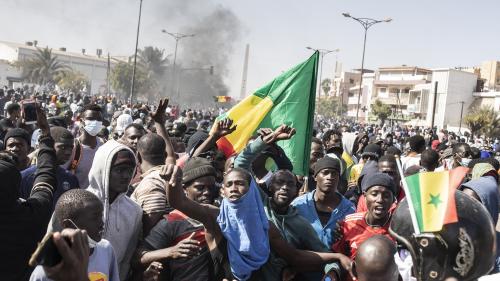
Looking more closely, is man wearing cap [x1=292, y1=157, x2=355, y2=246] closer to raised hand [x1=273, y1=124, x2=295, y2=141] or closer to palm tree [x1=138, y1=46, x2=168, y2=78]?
raised hand [x1=273, y1=124, x2=295, y2=141]

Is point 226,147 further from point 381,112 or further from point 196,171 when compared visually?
point 381,112

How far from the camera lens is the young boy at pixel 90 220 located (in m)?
2.89

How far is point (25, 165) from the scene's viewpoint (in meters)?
5.07

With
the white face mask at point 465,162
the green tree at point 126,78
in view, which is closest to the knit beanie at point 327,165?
the white face mask at point 465,162

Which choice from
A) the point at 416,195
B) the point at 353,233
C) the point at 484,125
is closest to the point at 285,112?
the point at 353,233

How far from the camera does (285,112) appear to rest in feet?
19.6

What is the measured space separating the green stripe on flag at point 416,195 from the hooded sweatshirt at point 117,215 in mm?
2105

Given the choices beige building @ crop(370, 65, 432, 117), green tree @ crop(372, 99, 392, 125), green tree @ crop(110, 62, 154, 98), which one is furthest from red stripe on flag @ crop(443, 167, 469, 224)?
green tree @ crop(110, 62, 154, 98)

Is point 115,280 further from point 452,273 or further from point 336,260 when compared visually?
point 452,273

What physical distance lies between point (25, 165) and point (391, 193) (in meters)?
3.15

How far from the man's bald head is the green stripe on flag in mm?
999

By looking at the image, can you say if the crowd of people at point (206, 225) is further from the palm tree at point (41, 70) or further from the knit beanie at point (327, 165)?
the palm tree at point (41, 70)

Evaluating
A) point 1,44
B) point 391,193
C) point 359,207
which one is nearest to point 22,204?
point 391,193

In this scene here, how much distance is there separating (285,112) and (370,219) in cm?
207
